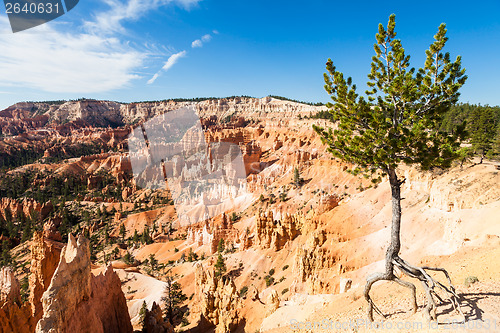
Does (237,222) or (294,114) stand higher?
(294,114)

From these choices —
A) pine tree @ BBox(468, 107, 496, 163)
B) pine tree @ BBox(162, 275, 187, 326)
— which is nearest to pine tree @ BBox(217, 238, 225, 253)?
pine tree @ BBox(162, 275, 187, 326)

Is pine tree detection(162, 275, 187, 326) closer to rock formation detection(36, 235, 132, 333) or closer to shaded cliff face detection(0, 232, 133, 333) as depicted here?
shaded cliff face detection(0, 232, 133, 333)

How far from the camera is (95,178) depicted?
93125 mm

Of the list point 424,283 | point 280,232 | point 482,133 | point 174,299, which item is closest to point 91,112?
point 174,299

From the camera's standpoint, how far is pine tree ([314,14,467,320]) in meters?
6.93

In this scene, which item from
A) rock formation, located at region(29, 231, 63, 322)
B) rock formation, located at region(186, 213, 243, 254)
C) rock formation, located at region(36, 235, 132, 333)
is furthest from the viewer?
rock formation, located at region(186, 213, 243, 254)

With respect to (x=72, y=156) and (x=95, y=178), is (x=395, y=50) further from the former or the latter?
(x=72, y=156)

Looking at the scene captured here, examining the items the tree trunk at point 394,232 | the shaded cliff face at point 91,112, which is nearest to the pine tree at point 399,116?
the tree trunk at point 394,232

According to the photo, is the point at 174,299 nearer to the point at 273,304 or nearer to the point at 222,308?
the point at 222,308

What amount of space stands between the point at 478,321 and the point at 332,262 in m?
18.9

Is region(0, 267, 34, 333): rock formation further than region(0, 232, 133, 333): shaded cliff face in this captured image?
Yes

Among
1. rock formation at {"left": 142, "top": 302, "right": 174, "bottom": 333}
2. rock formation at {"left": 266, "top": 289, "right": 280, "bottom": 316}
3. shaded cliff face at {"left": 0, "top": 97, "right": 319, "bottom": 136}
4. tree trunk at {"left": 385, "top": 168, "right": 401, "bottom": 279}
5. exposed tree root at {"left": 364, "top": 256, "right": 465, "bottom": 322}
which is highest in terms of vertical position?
shaded cliff face at {"left": 0, "top": 97, "right": 319, "bottom": 136}

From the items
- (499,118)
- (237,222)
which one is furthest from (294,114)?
(237,222)

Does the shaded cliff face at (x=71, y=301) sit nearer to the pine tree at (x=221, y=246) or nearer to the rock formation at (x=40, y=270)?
the rock formation at (x=40, y=270)
